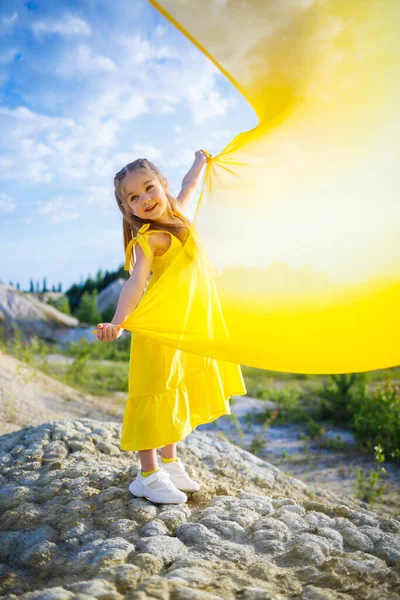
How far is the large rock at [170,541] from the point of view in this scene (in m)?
1.72

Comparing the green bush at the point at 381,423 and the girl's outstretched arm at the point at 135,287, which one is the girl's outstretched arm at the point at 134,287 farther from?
the green bush at the point at 381,423

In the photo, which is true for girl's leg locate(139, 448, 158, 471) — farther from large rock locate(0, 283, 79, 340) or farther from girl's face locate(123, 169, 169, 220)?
large rock locate(0, 283, 79, 340)

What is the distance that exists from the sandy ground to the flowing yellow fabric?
196 centimetres

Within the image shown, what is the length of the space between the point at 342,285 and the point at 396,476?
2.71 metres

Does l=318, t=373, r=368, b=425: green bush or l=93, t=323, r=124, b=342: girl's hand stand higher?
l=93, t=323, r=124, b=342: girl's hand

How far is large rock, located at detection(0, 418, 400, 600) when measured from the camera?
1719 mm

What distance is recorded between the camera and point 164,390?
7.64 feet

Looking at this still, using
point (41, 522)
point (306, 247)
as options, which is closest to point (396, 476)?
point (306, 247)

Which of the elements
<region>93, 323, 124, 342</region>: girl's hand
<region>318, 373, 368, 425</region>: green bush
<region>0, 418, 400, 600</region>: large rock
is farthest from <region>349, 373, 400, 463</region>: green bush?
<region>93, 323, 124, 342</region>: girl's hand

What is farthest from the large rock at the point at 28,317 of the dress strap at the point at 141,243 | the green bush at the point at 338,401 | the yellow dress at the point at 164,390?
the yellow dress at the point at 164,390

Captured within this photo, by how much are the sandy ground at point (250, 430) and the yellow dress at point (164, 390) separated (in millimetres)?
1934

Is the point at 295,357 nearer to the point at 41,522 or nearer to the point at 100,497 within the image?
the point at 100,497

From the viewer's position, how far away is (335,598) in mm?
1689

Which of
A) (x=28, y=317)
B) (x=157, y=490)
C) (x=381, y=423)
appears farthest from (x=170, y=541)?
(x=28, y=317)
